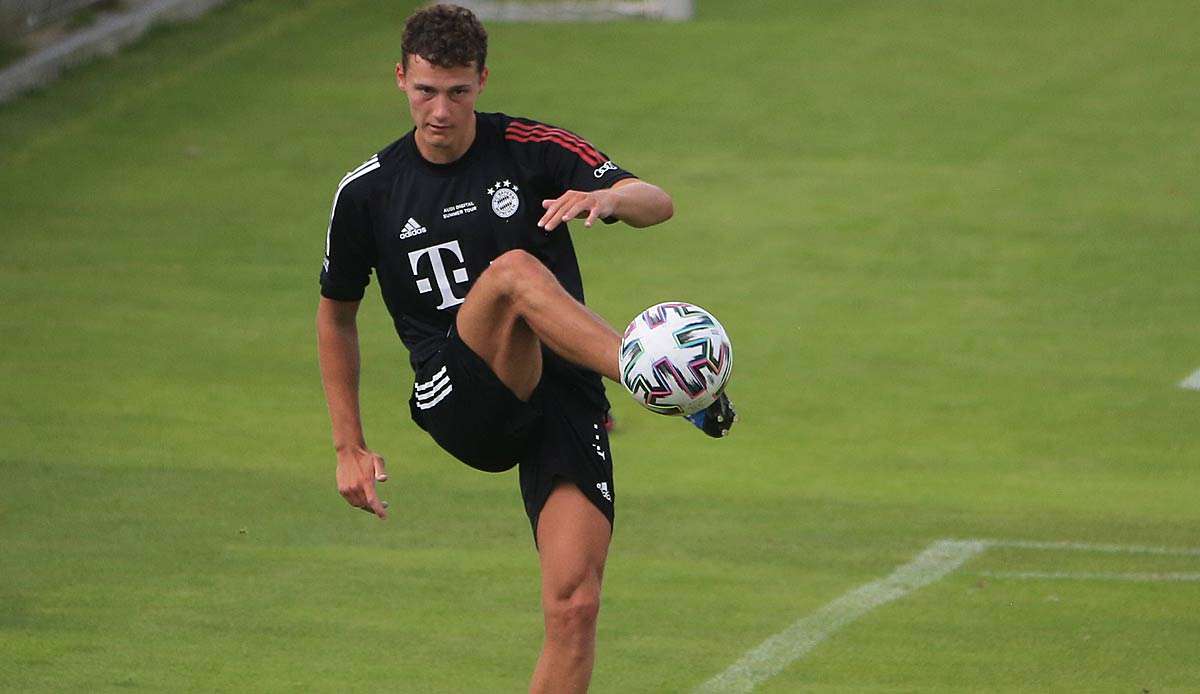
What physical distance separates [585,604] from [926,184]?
1125 cm

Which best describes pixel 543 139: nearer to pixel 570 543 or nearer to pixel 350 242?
pixel 350 242

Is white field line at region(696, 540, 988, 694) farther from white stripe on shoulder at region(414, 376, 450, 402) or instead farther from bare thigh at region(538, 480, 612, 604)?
white stripe on shoulder at region(414, 376, 450, 402)

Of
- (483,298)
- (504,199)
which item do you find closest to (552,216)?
(483,298)

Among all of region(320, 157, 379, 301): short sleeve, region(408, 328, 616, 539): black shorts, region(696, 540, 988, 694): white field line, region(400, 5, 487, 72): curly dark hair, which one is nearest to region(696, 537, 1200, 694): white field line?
region(696, 540, 988, 694): white field line

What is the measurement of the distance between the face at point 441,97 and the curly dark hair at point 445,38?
0.08ft

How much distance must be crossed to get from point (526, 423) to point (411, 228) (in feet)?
2.47

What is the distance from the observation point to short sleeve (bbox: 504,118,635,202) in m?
6.59

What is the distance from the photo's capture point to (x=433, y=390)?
265 inches

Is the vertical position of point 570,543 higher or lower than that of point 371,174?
lower

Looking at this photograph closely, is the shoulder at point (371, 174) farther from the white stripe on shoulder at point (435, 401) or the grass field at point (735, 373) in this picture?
the grass field at point (735, 373)

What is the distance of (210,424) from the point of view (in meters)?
11.9

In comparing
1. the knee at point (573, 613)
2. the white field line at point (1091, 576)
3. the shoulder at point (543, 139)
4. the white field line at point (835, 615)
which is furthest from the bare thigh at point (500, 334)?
the white field line at point (1091, 576)

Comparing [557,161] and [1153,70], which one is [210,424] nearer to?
[557,161]

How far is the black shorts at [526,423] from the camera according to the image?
653cm
